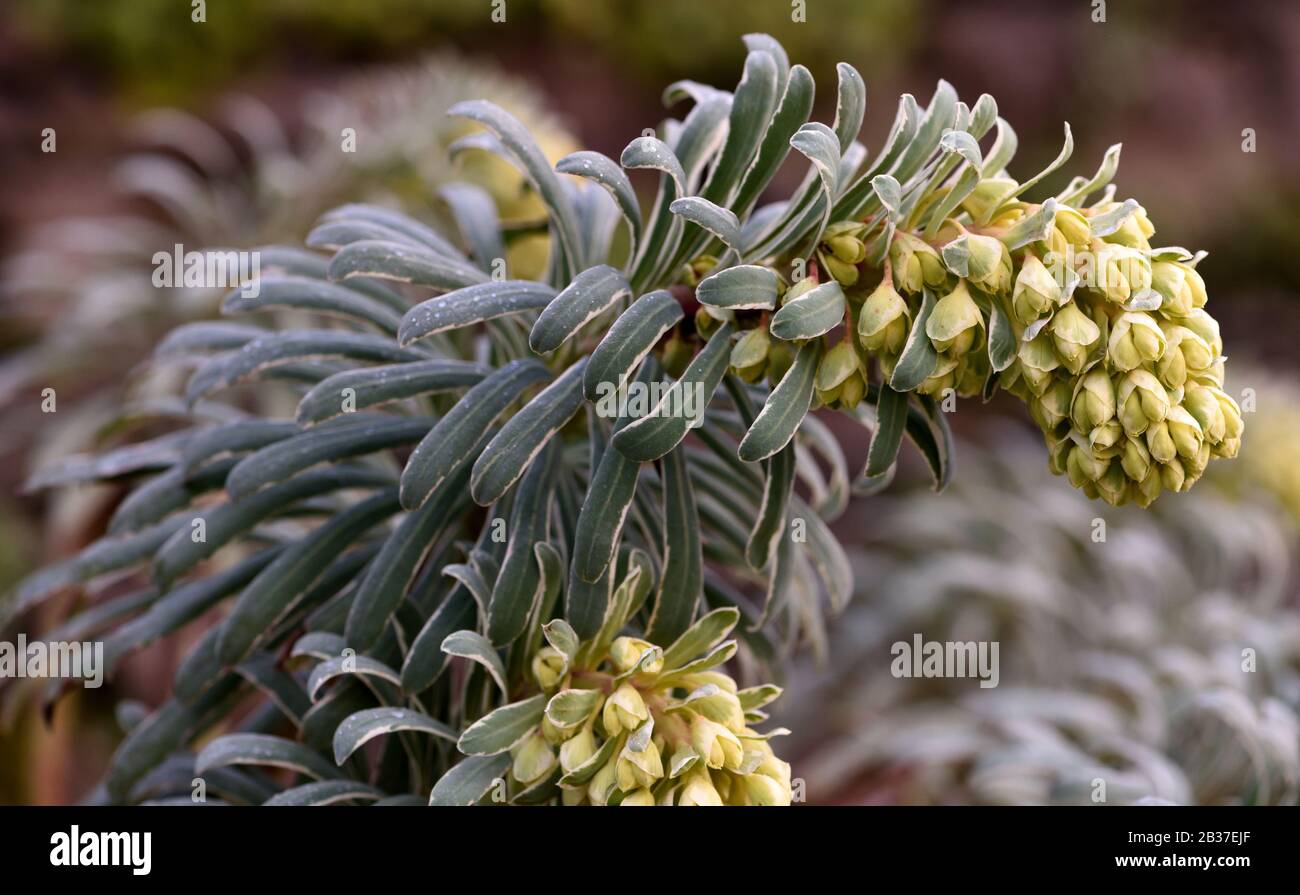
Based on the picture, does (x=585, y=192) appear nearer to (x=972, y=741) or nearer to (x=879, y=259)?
(x=879, y=259)

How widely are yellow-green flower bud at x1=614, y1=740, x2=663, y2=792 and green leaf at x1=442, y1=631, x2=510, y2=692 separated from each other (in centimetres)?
15

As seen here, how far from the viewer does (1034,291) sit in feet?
2.81

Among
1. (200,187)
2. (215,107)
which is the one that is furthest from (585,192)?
(215,107)

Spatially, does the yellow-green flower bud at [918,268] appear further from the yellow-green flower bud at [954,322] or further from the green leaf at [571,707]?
the green leaf at [571,707]

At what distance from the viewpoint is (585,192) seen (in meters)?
1.26

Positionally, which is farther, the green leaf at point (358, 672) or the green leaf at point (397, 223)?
the green leaf at point (397, 223)

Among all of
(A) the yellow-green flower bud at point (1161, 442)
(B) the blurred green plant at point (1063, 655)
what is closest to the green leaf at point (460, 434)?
(A) the yellow-green flower bud at point (1161, 442)

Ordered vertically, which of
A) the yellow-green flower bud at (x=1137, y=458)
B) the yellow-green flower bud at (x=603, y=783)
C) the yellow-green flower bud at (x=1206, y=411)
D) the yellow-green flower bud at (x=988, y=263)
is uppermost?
the yellow-green flower bud at (x=988, y=263)

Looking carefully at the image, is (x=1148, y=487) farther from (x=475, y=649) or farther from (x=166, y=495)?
(x=166, y=495)

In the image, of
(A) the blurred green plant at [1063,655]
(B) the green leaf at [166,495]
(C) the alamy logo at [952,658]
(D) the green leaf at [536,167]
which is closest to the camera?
(D) the green leaf at [536,167]

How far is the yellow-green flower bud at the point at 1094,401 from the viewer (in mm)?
874

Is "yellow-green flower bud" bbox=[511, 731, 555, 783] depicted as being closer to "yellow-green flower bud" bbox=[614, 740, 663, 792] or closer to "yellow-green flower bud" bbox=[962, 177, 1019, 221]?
"yellow-green flower bud" bbox=[614, 740, 663, 792]

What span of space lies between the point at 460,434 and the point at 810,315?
0.33m

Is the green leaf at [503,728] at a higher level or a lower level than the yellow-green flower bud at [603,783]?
higher
